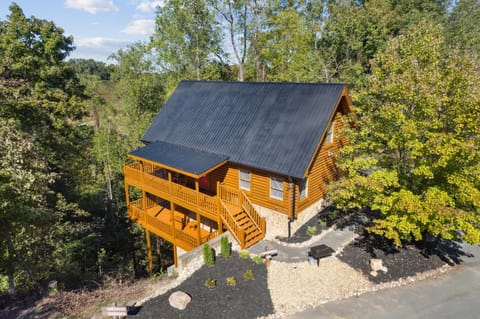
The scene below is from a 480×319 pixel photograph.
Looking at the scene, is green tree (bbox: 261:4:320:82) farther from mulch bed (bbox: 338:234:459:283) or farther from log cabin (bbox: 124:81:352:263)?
mulch bed (bbox: 338:234:459:283)

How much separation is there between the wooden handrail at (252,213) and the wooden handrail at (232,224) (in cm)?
119

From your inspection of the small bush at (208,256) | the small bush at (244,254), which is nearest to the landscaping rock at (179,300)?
the small bush at (208,256)

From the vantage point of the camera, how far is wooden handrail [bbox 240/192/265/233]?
15.7 meters

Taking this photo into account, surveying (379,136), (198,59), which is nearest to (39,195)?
(379,136)

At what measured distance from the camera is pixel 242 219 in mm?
15648

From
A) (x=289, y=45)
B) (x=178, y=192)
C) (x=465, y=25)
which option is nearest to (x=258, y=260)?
(x=178, y=192)

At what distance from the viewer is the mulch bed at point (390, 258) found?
518 inches

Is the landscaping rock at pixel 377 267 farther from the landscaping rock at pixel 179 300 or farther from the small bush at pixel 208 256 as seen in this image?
the landscaping rock at pixel 179 300

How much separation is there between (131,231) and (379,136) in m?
20.8

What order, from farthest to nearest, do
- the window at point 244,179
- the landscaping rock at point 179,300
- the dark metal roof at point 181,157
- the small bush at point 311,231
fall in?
1. the window at point 244,179
2. the dark metal roof at point 181,157
3. the small bush at point 311,231
4. the landscaping rock at point 179,300

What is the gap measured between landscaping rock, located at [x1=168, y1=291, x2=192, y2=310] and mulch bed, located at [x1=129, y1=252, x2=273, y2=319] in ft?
0.47

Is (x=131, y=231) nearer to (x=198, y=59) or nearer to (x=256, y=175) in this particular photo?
(x=256, y=175)

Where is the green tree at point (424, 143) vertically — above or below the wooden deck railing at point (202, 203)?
above

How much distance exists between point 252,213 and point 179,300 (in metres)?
5.93
